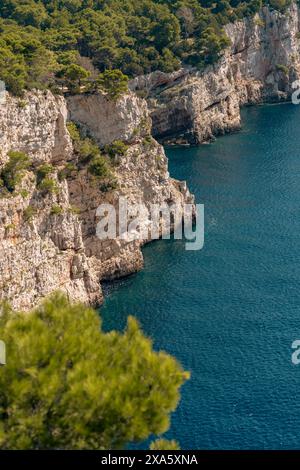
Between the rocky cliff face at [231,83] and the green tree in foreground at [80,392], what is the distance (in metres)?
76.7

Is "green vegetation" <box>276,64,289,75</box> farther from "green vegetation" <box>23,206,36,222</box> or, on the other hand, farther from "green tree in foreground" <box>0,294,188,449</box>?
"green tree in foreground" <box>0,294,188,449</box>

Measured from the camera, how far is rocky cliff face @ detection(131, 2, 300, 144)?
94312 millimetres

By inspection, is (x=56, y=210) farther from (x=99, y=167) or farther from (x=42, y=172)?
(x=99, y=167)

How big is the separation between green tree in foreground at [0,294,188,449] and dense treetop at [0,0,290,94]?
161 ft

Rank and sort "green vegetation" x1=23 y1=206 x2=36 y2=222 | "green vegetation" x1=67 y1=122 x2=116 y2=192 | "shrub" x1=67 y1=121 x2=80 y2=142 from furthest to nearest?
"shrub" x1=67 y1=121 x2=80 y2=142 < "green vegetation" x1=67 y1=122 x2=116 y2=192 < "green vegetation" x1=23 y1=206 x2=36 y2=222

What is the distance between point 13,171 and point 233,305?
19.8m

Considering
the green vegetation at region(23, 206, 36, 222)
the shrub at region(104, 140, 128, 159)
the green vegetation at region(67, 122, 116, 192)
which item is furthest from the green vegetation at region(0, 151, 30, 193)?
the shrub at region(104, 140, 128, 159)

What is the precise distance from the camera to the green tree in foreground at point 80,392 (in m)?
16.9

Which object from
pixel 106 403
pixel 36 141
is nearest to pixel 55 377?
pixel 106 403

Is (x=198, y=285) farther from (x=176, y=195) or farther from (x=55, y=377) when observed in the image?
(x=55, y=377)

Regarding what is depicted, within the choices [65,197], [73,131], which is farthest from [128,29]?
[65,197]

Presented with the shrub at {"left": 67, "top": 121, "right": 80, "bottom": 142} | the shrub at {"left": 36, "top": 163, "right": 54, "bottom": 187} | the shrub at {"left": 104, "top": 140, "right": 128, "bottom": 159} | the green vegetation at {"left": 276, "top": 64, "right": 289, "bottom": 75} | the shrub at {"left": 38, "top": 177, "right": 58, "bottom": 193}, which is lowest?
the shrub at {"left": 38, "top": 177, "right": 58, "bottom": 193}

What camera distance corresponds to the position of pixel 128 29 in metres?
96.4
